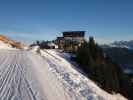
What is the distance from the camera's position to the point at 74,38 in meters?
70.8

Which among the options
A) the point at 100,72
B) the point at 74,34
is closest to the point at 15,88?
the point at 100,72

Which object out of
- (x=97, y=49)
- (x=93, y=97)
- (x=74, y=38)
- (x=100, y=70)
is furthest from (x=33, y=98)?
(x=74, y=38)

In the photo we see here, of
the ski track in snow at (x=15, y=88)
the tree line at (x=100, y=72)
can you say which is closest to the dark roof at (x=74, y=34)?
the tree line at (x=100, y=72)

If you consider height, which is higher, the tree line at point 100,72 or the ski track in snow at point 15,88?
the ski track in snow at point 15,88

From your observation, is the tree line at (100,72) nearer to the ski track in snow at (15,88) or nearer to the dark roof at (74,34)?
the ski track in snow at (15,88)

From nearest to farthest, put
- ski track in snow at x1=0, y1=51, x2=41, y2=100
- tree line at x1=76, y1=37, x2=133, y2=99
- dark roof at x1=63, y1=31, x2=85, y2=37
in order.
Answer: ski track in snow at x1=0, y1=51, x2=41, y2=100
tree line at x1=76, y1=37, x2=133, y2=99
dark roof at x1=63, y1=31, x2=85, y2=37

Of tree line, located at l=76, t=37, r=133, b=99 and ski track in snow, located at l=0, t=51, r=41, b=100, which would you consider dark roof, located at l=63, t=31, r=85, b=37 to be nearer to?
tree line, located at l=76, t=37, r=133, b=99

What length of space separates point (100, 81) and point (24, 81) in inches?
641

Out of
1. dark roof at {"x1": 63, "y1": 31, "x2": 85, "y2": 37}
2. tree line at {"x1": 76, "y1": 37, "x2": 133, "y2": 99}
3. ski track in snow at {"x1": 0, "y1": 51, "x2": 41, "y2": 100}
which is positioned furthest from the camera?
dark roof at {"x1": 63, "y1": 31, "x2": 85, "y2": 37}

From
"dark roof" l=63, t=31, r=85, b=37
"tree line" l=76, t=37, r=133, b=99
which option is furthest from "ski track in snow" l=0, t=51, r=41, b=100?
"dark roof" l=63, t=31, r=85, b=37

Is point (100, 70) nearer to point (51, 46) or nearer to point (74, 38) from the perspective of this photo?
point (51, 46)

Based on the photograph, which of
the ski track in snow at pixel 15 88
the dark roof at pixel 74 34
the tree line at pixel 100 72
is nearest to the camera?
the ski track in snow at pixel 15 88

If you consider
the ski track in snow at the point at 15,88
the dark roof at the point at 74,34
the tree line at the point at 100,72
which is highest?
the dark roof at the point at 74,34

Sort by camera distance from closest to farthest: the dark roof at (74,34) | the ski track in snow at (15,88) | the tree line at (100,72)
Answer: the ski track in snow at (15,88), the tree line at (100,72), the dark roof at (74,34)
